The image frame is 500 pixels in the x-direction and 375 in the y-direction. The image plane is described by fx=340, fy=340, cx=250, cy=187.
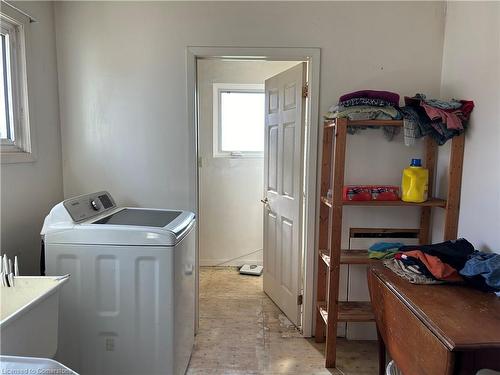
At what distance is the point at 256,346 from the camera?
2.36 m

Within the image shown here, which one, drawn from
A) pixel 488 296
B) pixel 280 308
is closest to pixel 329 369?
pixel 280 308

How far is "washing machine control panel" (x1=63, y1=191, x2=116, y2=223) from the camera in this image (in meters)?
1.79

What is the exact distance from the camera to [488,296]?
1423mm

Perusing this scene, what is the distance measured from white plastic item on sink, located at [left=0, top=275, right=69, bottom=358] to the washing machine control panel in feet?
1.41

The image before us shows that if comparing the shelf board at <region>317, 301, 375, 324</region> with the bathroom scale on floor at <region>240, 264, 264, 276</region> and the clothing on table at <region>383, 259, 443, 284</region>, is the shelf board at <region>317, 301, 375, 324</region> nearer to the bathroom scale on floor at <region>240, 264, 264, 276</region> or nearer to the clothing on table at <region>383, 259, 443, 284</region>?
the clothing on table at <region>383, 259, 443, 284</region>

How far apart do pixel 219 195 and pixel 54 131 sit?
1.86 m

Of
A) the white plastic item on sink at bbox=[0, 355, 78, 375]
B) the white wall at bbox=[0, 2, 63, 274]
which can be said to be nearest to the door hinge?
the white wall at bbox=[0, 2, 63, 274]

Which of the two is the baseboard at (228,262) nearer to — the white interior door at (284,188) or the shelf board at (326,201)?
the white interior door at (284,188)

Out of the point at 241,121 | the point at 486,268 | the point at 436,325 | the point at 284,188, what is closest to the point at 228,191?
the point at 241,121

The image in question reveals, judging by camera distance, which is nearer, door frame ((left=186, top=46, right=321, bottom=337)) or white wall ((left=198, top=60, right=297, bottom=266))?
door frame ((left=186, top=46, right=321, bottom=337))

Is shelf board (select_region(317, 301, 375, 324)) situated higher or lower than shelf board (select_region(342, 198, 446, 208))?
lower

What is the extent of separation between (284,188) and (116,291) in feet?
4.72

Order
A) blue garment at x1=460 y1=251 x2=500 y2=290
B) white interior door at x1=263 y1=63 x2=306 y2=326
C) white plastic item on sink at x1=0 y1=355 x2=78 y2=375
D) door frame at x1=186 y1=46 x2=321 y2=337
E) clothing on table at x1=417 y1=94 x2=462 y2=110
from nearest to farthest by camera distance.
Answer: white plastic item on sink at x1=0 y1=355 x2=78 y2=375
blue garment at x1=460 y1=251 x2=500 y2=290
clothing on table at x1=417 y1=94 x2=462 y2=110
door frame at x1=186 y1=46 x2=321 y2=337
white interior door at x1=263 y1=63 x2=306 y2=326

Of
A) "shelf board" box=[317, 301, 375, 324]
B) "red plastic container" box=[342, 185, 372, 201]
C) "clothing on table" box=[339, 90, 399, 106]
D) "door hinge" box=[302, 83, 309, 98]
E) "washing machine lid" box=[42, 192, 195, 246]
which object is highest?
"door hinge" box=[302, 83, 309, 98]
